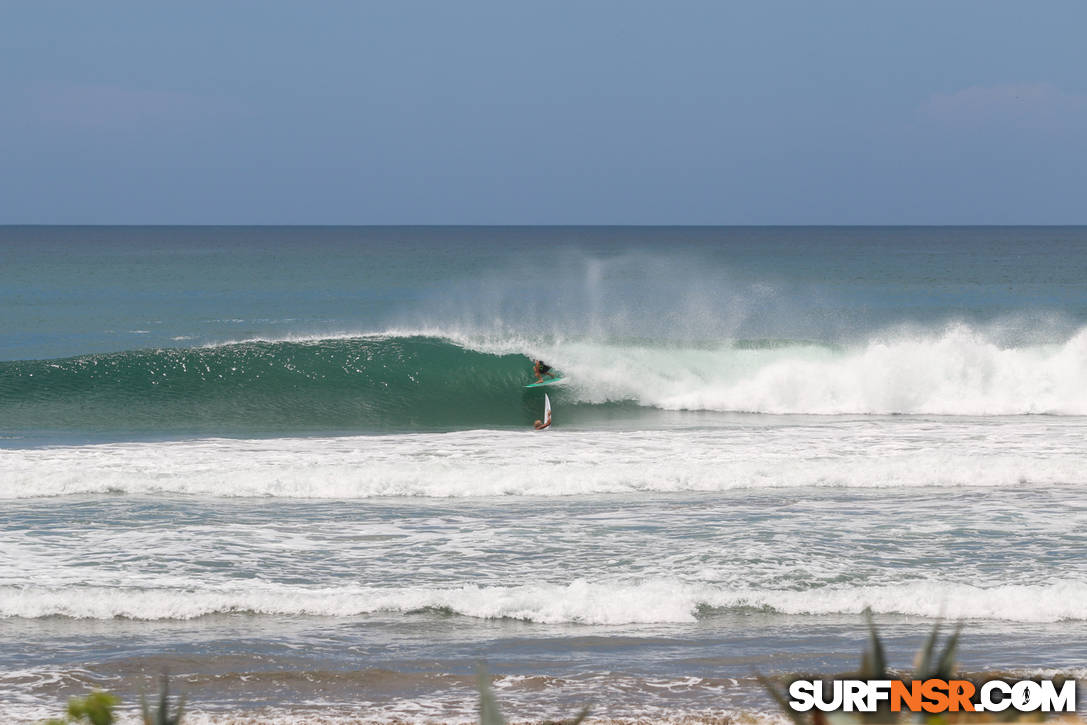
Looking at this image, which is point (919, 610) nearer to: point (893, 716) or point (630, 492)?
point (630, 492)

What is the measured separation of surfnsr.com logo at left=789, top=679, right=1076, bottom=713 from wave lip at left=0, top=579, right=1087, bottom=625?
544cm

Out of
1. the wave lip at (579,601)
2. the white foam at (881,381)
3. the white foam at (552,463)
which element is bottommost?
the wave lip at (579,601)

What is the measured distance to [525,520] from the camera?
36.7 feet

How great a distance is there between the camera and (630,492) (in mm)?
12617

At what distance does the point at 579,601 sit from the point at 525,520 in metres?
2.88

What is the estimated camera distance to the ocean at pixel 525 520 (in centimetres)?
718

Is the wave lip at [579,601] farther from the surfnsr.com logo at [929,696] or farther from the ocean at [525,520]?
the surfnsr.com logo at [929,696]

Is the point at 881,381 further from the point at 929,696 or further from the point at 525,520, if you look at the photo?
the point at 929,696

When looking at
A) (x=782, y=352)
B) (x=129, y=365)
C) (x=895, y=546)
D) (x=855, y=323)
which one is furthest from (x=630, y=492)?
(x=855, y=323)

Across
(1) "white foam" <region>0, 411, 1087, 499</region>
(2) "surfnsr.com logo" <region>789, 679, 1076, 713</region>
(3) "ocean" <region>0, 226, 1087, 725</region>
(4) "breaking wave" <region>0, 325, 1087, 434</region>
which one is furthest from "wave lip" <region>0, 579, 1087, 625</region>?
(4) "breaking wave" <region>0, 325, 1087, 434</region>

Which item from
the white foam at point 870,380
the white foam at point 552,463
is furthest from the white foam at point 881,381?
the white foam at point 552,463

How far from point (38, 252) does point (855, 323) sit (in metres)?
77.6

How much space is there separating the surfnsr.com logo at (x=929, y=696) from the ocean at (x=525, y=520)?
11.9ft

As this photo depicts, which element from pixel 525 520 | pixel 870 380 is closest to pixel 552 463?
pixel 525 520
